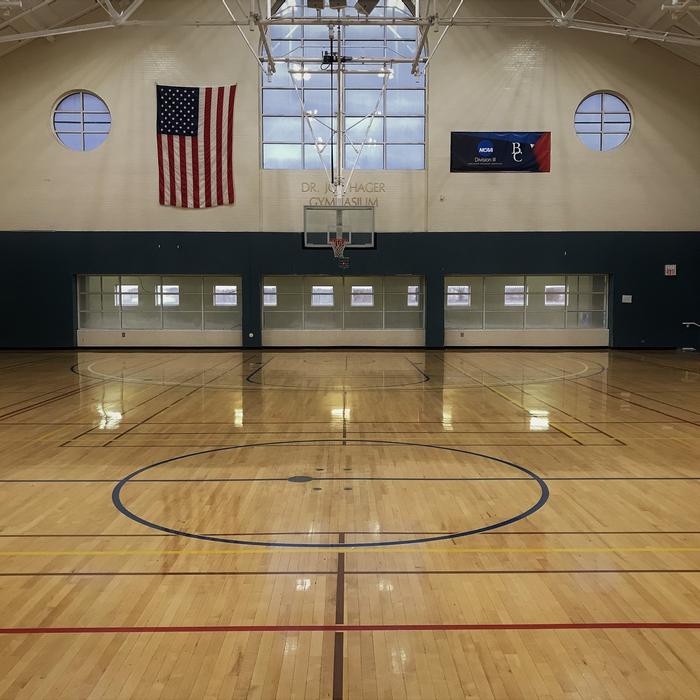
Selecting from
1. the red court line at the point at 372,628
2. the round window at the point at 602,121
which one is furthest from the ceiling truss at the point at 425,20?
the red court line at the point at 372,628

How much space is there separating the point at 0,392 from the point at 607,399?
13114mm

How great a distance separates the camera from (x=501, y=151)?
1096 inches

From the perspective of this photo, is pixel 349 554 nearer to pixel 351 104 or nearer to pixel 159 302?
pixel 351 104

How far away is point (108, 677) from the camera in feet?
12.5

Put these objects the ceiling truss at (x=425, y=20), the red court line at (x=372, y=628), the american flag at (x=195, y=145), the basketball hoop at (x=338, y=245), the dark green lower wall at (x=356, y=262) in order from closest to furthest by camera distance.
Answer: the red court line at (x=372, y=628), the ceiling truss at (x=425, y=20), the basketball hoop at (x=338, y=245), the american flag at (x=195, y=145), the dark green lower wall at (x=356, y=262)

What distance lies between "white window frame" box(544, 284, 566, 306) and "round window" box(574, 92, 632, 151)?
548 cm

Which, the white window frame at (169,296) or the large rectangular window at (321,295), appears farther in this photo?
the large rectangular window at (321,295)

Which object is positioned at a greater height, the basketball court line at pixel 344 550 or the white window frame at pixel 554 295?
the white window frame at pixel 554 295

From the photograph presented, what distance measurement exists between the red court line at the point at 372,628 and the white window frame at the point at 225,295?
25.3 m

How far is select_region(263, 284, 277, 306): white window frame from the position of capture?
96.0 feet

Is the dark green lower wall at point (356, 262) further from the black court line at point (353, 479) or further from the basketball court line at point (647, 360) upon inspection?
the black court line at point (353, 479)

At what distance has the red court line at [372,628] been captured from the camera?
4.37 metres

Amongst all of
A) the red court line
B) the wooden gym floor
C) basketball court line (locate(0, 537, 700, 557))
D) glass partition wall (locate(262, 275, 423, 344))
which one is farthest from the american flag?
the red court line

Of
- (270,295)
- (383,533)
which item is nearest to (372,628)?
(383,533)
